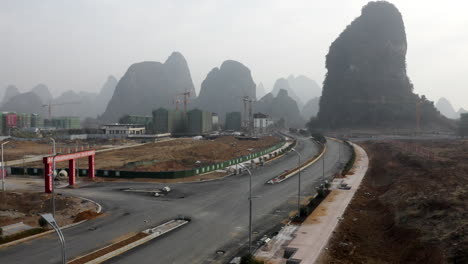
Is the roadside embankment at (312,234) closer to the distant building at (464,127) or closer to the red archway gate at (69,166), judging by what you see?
the red archway gate at (69,166)

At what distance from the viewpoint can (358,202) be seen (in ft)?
143

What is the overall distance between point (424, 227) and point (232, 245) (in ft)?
54.2

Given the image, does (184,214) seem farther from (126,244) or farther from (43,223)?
(43,223)

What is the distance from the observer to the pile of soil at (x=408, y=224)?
25.7 m

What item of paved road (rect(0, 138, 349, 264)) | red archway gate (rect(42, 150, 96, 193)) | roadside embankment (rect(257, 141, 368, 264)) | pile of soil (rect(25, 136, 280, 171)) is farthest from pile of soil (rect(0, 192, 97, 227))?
pile of soil (rect(25, 136, 280, 171))

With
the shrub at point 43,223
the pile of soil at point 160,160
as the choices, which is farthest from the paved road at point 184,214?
the pile of soil at point 160,160

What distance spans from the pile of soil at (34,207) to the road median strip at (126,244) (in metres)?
10.1

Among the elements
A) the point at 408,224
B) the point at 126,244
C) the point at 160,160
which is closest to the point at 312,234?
the point at 408,224

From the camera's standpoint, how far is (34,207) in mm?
42875

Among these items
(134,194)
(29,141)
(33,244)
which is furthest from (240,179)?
(29,141)

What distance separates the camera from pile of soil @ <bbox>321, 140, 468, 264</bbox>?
25719 millimetres

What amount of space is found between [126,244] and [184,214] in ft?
33.9

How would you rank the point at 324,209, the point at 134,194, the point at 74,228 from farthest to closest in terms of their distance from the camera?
the point at 134,194 → the point at 324,209 → the point at 74,228

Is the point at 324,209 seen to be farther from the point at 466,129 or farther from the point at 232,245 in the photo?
the point at 466,129
